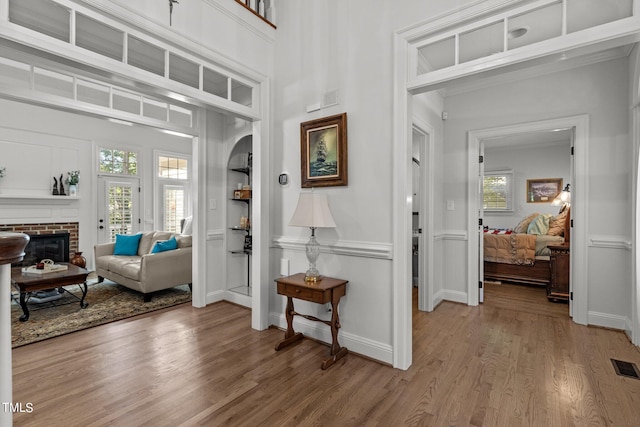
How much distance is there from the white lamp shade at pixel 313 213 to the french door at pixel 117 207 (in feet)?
17.4

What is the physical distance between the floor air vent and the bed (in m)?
2.40

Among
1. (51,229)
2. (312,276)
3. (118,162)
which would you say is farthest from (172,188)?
(312,276)

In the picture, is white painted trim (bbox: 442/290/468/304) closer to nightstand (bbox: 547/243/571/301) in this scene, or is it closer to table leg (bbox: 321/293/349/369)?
nightstand (bbox: 547/243/571/301)

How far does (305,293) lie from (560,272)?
3.53 m

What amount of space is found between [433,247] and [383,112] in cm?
208

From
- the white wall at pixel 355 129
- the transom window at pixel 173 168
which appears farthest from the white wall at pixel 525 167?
the transom window at pixel 173 168

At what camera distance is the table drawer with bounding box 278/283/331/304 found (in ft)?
8.60

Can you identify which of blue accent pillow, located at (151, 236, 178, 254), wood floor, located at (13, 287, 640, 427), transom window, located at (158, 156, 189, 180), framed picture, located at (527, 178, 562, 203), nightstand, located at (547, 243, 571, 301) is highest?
transom window, located at (158, 156, 189, 180)

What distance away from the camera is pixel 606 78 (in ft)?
11.3

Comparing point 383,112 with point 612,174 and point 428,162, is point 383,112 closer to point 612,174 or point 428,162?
point 428,162

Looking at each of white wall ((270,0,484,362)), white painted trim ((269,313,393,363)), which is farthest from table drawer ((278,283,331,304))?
white painted trim ((269,313,393,363))

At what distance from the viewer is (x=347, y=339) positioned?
286cm

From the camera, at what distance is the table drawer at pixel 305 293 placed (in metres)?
2.62

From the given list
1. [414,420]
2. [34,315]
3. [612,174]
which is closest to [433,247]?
[612,174]
